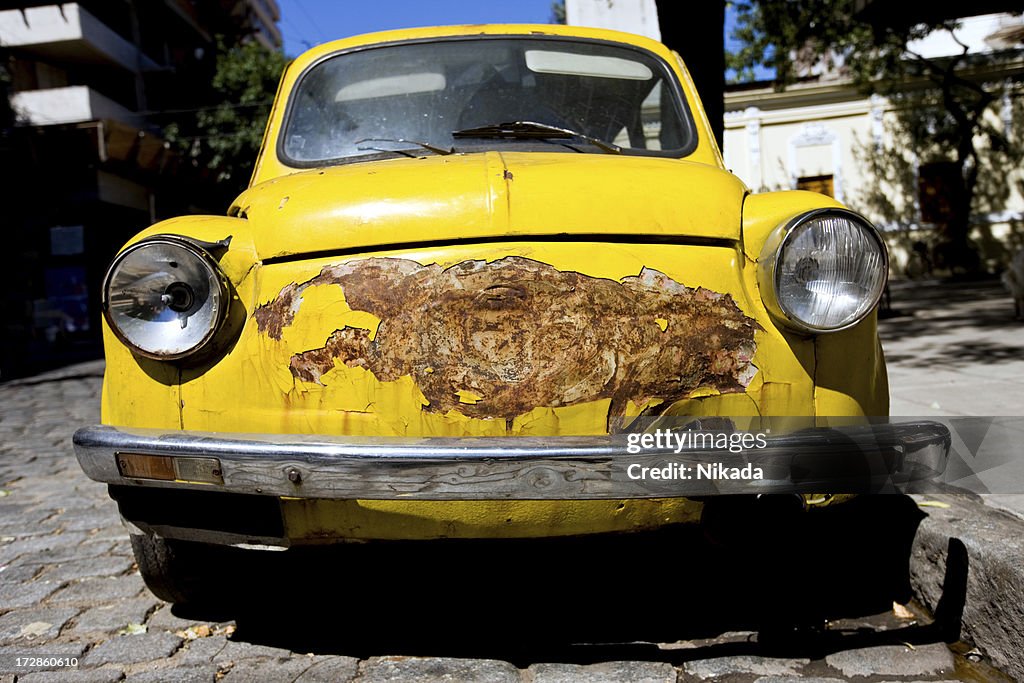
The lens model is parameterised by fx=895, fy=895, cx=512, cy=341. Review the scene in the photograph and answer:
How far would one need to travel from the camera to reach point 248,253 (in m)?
2.33

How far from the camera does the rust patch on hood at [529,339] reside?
2.10 metres

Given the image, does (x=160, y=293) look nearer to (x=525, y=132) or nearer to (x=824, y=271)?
(x=525, y=132)

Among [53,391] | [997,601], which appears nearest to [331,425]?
[997,601]

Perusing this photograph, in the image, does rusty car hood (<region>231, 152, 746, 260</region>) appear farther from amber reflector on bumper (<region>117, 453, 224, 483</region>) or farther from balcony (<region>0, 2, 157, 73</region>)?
balcony (<region>0, 2, 157, 73</region>)

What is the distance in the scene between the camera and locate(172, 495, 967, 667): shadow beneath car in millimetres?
2469

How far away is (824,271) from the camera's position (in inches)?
87.2

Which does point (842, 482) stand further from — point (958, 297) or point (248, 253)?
point (958, 297)

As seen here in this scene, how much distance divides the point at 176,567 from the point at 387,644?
706 millimetres

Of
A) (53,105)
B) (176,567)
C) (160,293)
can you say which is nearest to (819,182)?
(53,105)

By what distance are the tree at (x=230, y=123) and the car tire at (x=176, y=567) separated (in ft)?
79.8

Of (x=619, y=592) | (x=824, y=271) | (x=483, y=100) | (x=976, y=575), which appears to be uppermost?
→ (x=483, y=100)

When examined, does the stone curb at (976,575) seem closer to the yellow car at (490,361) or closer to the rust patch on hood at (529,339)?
the yellow car at (490,361)

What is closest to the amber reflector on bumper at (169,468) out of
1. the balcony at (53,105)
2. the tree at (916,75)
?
the tree at (916,75)

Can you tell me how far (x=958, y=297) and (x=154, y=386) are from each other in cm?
1427
